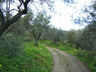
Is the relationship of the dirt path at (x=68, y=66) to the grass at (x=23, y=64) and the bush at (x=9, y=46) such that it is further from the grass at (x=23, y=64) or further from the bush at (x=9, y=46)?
the bush at (x=9, y=46)

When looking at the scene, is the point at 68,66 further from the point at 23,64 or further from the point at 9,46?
the point at 9,46

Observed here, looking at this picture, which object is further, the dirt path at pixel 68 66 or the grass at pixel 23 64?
the dirt path at pixel 68 66

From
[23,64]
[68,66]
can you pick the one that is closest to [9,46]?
[23,64]

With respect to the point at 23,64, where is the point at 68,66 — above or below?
below

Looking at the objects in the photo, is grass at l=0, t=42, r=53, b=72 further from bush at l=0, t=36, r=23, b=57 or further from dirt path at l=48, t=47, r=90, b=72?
dirt path at l=48, t=47, r=90, b=72

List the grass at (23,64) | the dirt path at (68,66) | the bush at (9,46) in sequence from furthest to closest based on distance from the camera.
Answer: the dirt path at (68,66), the bush at (9,46), the grass at (23,64)

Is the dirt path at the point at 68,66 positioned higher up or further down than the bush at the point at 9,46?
further down

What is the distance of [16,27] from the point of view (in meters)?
10.3

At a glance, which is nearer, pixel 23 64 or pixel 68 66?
pixel 23 64

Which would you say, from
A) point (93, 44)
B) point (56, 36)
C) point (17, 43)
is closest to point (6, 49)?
point (17, 43)

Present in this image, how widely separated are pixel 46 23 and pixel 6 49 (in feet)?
49.6

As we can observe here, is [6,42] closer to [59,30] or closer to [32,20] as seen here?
[32,20]

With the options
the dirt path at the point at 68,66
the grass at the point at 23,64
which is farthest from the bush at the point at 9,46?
the dirt path at the point at 68,66

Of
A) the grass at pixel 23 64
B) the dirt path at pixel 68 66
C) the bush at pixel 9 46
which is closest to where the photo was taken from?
the grass at pixel 23 64
